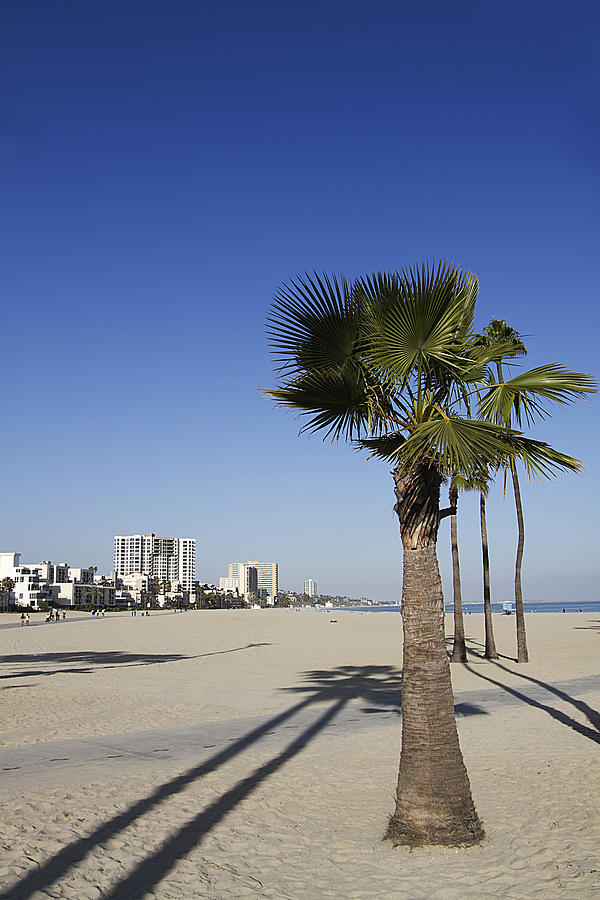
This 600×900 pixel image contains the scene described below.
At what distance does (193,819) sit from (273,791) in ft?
4.56

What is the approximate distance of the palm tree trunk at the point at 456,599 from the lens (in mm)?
23203

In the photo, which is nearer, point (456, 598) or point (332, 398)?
point (332, 398)

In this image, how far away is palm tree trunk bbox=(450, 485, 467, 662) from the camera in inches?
914

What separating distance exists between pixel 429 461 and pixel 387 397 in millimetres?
1092

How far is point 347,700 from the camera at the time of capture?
16.1 m

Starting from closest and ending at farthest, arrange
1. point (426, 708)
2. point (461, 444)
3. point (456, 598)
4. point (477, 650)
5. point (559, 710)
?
point (461, 444), point (426, 708), point (559, 710), point (456, 598), point (477, 650)

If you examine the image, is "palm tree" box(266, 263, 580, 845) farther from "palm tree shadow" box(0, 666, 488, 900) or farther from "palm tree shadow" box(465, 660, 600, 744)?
"palm tree shadow" box(465, 660, 600, 744)

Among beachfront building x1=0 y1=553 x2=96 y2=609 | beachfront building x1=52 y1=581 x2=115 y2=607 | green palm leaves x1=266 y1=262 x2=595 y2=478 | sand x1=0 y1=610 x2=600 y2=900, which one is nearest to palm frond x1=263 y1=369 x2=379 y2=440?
green palm leaves x1=266 y1=262 x2=595 y2=478

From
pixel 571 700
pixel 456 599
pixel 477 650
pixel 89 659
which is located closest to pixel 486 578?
pixel 456 599

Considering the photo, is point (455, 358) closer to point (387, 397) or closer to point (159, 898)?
point (387, 397)

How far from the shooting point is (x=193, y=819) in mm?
7301


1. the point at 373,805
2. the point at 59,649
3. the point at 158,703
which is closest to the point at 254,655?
the point at 59,649

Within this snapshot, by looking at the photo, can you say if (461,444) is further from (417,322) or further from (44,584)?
(44,584)

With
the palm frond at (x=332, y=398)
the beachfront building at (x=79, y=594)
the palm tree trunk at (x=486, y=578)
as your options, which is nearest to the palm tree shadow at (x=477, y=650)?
the palm tree trunk at (x=486, y=578)
